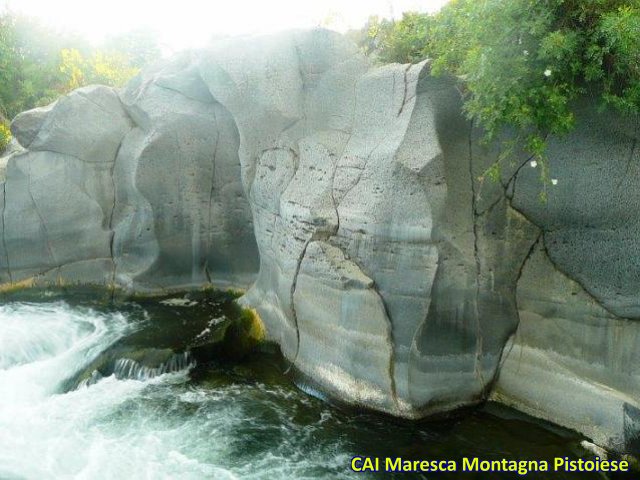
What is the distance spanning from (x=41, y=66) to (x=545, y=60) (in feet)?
58.4

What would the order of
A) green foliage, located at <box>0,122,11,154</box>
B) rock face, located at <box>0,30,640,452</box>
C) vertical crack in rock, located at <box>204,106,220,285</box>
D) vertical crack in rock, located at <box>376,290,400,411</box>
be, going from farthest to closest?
green foliage, located at <box>0,122,11,154</box> → vertical crack in rock, located at <box>204,106,220,285</box> → vertical crack in rock, located at <box>376,290,400,411</box> → rock face, located at <box>0,30,640,452</box>

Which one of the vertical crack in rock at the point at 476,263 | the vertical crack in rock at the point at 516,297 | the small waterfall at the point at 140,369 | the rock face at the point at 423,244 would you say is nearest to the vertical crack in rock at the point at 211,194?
the rock face at the point at 423,244

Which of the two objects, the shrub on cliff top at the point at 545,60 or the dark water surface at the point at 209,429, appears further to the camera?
the dark water surface at the point at 209,429

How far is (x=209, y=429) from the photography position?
22.0 feet

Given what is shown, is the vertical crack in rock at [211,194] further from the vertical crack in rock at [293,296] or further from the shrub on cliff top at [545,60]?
the shrub on cliff top at [545,60]

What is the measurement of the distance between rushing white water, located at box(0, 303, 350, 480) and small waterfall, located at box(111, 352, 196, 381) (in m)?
0.03

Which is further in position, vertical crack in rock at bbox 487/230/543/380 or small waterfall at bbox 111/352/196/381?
small waterfall at bbox 111/352/196/381

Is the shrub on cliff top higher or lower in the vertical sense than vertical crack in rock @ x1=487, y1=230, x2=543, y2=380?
higher

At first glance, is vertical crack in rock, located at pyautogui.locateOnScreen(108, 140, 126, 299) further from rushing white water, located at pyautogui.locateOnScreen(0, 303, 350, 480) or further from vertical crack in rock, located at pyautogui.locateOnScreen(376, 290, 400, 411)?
vertical crack in rock, located at pyautogui.locateOnScreen(376, 290, 400, 411)

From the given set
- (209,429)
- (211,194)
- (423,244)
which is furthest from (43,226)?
(423,244)

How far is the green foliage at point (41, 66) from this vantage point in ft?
56.9

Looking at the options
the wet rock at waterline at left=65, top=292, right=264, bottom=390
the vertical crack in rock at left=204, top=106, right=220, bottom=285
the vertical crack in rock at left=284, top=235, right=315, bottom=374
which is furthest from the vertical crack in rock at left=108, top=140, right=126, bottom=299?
the vertical crack in rock at left=284, top=235, right=315, bottom=374

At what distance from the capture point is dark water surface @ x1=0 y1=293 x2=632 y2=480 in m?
6.06

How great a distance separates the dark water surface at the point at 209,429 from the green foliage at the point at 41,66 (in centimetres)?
1124
